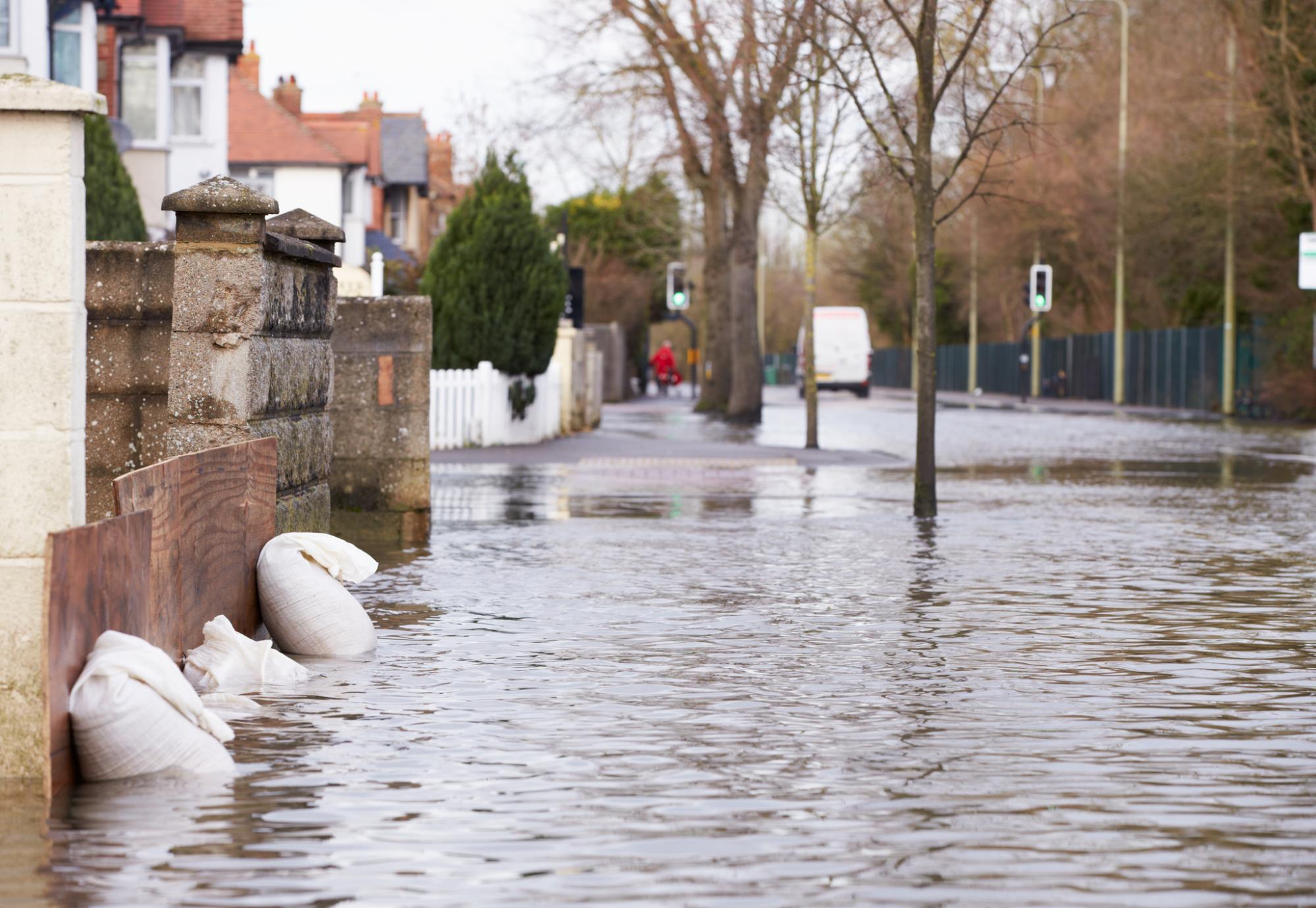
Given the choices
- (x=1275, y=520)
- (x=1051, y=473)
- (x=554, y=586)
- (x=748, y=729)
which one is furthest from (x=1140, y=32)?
(x=748, y=729)

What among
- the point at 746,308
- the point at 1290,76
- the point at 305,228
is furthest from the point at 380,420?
the point at 1290,76

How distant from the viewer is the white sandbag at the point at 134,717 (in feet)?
21.9

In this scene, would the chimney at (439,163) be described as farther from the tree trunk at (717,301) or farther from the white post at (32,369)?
the white post at (32,369)

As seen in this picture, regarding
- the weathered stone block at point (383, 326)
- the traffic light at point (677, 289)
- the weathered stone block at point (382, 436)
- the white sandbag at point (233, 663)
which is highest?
the traffic light at point (677, 289)

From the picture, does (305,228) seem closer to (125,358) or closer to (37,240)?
(125,358)

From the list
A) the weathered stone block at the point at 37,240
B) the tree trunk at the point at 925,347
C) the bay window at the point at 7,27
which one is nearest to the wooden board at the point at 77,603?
the weathered stone block at the point at 37,240

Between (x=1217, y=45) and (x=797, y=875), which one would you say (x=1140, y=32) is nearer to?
(x=1217, y=45)

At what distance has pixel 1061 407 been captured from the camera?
60.6 m

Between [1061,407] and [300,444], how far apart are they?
1980 inches

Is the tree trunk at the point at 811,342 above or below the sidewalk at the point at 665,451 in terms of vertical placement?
above

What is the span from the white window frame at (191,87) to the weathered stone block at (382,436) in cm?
3047

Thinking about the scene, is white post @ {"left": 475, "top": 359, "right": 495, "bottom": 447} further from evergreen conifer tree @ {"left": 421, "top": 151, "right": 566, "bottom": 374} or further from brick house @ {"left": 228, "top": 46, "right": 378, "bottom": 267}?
brick house @ {"left": 228, "top": 46, "right": 378, "bottom": 267}

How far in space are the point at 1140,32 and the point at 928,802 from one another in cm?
6070

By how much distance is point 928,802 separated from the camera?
664cm
